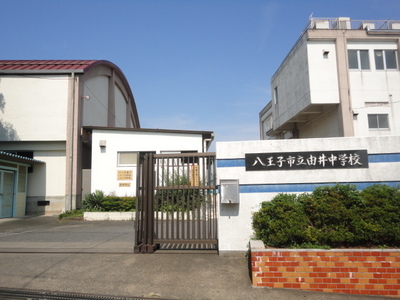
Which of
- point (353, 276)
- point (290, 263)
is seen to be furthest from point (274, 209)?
point (353, 276)

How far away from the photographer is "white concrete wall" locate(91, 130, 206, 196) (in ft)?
52.9

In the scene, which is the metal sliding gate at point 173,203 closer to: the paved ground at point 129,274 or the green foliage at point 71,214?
the paved ground at point 129,274

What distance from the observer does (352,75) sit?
1834 centimetres

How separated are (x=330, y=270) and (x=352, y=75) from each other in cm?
1635

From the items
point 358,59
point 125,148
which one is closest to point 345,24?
point 358,59

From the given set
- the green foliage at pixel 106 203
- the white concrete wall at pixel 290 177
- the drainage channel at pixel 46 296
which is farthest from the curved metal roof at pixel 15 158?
the white concrete wall at pixel 290 177

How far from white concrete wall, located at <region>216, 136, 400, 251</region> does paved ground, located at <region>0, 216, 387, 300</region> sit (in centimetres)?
56

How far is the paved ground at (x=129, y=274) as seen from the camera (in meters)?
4.74

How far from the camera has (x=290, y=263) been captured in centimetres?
488

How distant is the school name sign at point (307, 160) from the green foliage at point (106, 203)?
9.36 metres

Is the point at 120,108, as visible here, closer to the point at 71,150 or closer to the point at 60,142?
the point at 60,142

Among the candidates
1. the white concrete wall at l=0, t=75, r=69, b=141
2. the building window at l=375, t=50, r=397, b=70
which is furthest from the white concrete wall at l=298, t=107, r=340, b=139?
the white concrete wall at l=0, t=75, r=69, b=141

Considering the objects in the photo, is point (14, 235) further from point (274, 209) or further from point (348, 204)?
point (348, 204)

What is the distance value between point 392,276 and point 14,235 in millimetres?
10100
